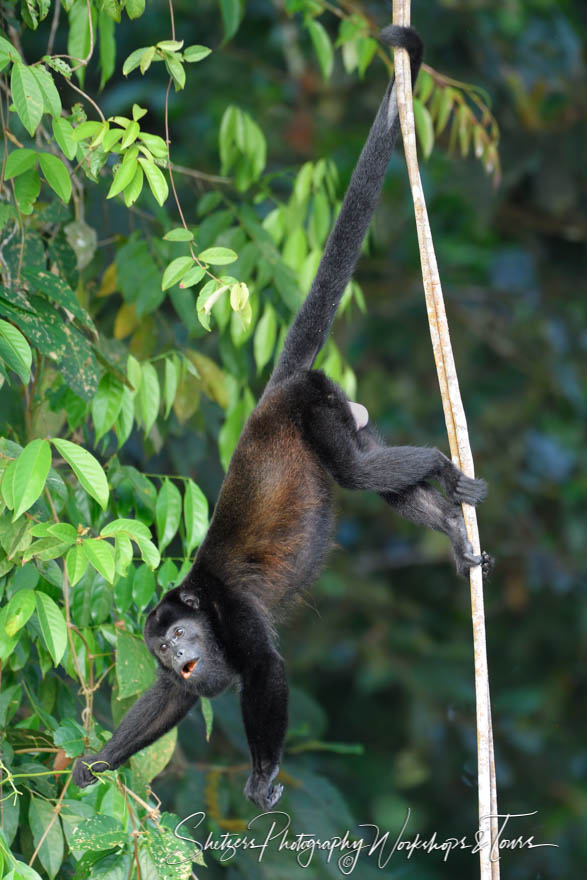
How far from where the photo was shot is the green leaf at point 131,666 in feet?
10.1

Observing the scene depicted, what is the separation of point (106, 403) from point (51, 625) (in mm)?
861

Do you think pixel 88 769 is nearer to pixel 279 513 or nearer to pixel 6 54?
pixel 279 513

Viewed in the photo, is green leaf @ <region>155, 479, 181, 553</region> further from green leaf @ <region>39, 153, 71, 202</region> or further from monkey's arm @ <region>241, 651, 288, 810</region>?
green leaf @ <region>39, 153, 71, 202</region>

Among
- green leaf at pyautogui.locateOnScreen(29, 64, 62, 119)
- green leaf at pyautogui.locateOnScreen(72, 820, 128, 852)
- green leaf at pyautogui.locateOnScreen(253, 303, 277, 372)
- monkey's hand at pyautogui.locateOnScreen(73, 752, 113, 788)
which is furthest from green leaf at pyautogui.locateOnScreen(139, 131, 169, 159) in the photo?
monkey's hand at pyautogui.locateOnScreen(73, 752, 113, 788)

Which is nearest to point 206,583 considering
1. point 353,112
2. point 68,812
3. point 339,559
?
point 68,812

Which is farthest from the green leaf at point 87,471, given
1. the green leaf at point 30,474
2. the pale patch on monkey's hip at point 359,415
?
the pale patch on monkey's hip at point 359,415

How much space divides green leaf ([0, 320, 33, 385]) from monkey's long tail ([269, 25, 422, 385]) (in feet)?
4.40

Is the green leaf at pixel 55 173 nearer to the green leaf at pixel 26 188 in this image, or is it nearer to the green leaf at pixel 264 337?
the green leaf at pixel 26 188

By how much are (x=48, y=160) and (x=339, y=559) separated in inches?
240

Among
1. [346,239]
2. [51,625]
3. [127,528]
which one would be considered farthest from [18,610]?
[346,239]

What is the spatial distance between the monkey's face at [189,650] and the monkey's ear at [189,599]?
3 cm

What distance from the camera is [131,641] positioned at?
10.4 feet

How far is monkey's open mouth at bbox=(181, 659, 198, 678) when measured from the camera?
11.1 ft

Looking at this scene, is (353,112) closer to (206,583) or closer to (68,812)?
(206,583)
